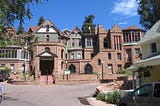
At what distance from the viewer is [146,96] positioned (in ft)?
39.7

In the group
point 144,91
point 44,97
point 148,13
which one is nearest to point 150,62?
point 44,97

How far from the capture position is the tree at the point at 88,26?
8085 centimetres

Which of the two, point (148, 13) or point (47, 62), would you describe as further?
point (47, 62)

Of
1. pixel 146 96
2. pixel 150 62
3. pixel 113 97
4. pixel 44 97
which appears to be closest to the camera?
pixel 146 96

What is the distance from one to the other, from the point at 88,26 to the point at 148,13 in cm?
3869

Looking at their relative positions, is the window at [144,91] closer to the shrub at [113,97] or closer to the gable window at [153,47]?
the shrub at [113,97]

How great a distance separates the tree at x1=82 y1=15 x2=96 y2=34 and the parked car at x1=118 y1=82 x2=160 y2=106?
215ft

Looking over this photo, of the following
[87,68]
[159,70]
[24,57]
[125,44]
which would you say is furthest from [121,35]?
[159,70]

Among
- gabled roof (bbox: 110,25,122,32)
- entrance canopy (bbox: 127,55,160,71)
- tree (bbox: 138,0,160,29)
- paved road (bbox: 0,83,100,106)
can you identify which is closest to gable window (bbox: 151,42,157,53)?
entrance canopy (bbox: 127,55,160,71)

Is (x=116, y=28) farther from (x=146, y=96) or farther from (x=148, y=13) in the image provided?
(x=146, y=96)

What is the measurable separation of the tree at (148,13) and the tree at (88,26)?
3083 centimetres

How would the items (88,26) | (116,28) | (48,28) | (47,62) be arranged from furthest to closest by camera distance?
(88,26)
(116,28)
(48,28)
(47,62)

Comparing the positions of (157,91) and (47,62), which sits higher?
(47,62)

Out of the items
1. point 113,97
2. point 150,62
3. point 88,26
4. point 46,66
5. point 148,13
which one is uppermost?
point 88,26
